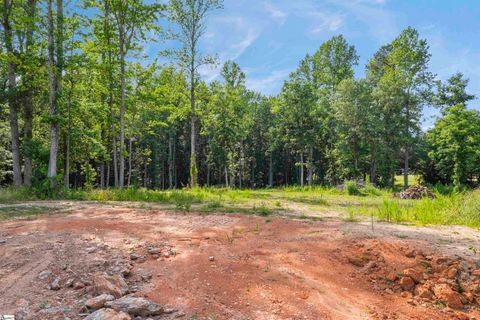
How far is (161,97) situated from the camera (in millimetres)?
18094

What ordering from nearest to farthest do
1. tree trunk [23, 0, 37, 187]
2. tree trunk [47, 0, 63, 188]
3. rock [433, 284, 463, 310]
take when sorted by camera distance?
rock [433, 284, 463, 310]
tree trunk [47, 0, 63, 188]
tree trunk [23, 0, 37, 187]

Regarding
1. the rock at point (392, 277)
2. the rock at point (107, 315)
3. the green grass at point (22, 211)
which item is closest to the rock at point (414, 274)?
the rock at point (392, 277)

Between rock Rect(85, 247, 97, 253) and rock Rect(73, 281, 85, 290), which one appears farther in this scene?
rock Rect(85, 247, 97, 253)

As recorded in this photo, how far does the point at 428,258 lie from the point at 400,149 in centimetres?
2631

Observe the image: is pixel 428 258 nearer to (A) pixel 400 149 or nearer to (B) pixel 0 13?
(B) pixel 0 13

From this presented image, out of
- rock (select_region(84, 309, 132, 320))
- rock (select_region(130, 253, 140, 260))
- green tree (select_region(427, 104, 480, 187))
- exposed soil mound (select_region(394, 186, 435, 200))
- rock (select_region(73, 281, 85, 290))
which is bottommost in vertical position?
exposed soil mound (select_region(394, 186, 435, 200))

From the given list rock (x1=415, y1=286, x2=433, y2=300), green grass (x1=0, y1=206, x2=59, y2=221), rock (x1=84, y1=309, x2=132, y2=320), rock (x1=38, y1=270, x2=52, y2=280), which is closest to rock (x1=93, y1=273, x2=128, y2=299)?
rock (x1=84, y1=309, x2=132, y2=320)

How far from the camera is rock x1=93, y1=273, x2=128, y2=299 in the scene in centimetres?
337

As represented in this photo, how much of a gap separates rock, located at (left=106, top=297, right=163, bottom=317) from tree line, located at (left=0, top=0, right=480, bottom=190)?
10.4m

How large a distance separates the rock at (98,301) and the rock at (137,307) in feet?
0.24

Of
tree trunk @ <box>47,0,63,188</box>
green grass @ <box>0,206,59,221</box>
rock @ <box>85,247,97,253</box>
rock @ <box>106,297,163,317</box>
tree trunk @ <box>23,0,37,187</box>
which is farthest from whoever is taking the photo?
tree trunk @ <box>23,0,37,187</box>

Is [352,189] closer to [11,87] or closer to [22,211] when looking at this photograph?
[22,211]

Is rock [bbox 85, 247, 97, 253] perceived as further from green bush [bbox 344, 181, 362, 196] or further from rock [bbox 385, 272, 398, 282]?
green bush [bbox 344, 181, 362, 196]

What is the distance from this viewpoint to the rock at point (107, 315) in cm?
286
